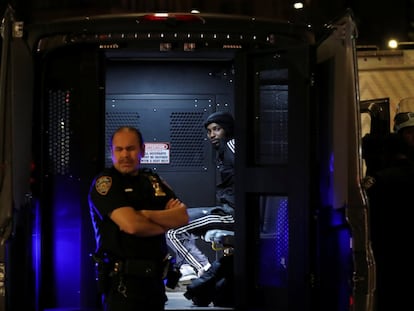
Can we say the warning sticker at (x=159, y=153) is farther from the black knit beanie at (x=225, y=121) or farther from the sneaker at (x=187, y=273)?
the sneaker at (x=187, y=273)

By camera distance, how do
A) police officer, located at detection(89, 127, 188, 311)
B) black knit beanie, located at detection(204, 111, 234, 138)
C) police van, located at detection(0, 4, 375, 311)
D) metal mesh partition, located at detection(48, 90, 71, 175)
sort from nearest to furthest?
police officer, located at detection(89, 127, 188, 311) → police van, located at detection(0, 4, 375, 311) → metal mesh partition, located at detection(48, 90, 71, 175) → black knit beanie, located at detection(204, 111, 234, 138)

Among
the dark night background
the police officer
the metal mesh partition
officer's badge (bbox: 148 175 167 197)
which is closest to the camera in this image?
the police officer

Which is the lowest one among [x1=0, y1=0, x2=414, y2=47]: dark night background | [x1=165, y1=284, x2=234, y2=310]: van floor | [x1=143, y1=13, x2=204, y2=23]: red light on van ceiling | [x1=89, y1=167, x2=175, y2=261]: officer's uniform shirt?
[x1=165, y1=284, x2=234, y2=310]: van floor

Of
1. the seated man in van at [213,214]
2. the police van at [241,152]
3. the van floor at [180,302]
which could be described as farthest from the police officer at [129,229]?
the seated man in van at [213,214]

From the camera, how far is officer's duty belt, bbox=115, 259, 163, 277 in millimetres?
3795

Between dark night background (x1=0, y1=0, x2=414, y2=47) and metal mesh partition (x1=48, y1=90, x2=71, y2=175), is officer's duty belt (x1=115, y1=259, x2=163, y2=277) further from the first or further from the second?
dark night background (x1=0, y1=0, x2=414, y2=47)

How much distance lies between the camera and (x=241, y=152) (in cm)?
447

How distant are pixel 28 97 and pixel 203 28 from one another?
1.12 m

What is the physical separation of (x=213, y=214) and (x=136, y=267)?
2.48 metres

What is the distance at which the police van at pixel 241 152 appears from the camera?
12.8 ft

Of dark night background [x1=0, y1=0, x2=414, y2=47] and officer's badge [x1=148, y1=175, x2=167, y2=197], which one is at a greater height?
dark night background [x1=0, y1=0, x2=414, y2=47]

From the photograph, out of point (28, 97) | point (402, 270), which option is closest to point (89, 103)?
point (28, 97)

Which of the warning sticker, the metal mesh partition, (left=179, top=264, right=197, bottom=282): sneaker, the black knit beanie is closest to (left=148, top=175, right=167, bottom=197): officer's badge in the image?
the metal mesh partition

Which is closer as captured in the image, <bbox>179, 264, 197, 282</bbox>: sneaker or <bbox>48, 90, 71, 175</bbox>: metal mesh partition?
<bbox>48, 90, 71, 175</bbox>: metal mesh partition
